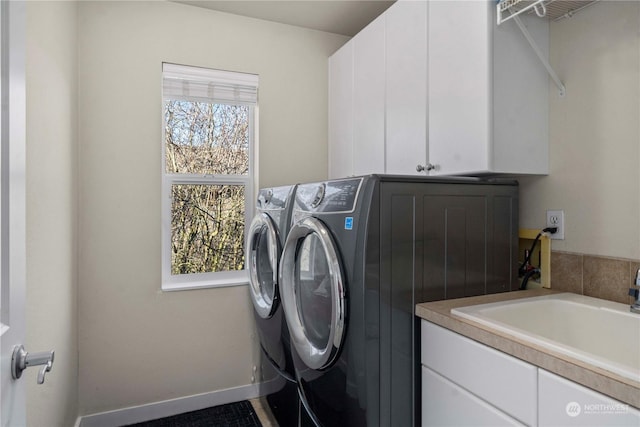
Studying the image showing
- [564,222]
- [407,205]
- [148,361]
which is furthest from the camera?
[148,361]

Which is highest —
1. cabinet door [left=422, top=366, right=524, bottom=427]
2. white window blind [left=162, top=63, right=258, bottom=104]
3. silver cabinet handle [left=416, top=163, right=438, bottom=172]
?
white window blind [left=162, top=63, right=258, bottom=104]

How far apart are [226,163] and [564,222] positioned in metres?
1.92

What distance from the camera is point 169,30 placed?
2.32 meters

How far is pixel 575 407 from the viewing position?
902mm

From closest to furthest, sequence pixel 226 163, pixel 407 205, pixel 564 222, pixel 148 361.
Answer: pixel 407 205 → pixel 564 222 → pixel 148 361 → pixel 226 163

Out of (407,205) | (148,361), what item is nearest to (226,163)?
(148,361)

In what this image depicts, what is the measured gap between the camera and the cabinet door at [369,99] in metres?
2.08

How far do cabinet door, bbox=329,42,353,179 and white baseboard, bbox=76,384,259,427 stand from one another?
1.53 metres

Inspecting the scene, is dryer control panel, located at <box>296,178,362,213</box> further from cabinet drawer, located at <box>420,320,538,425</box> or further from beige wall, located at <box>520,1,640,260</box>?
beige wall, located at <box>520,1,640,260</box>

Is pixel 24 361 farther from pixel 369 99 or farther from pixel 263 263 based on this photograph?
pixel 369 99

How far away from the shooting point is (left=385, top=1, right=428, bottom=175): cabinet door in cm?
178

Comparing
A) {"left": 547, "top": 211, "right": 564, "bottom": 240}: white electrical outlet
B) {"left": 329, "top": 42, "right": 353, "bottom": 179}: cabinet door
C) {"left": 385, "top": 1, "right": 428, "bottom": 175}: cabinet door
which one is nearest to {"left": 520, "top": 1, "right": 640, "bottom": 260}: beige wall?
{"left": 547, "top": 211, "right": 564, "bottom": 240}: white electrical outlet

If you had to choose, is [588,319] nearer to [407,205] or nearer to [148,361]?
[407,205]

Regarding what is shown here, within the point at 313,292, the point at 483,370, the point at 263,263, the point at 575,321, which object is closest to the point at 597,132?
the point at 575,321
